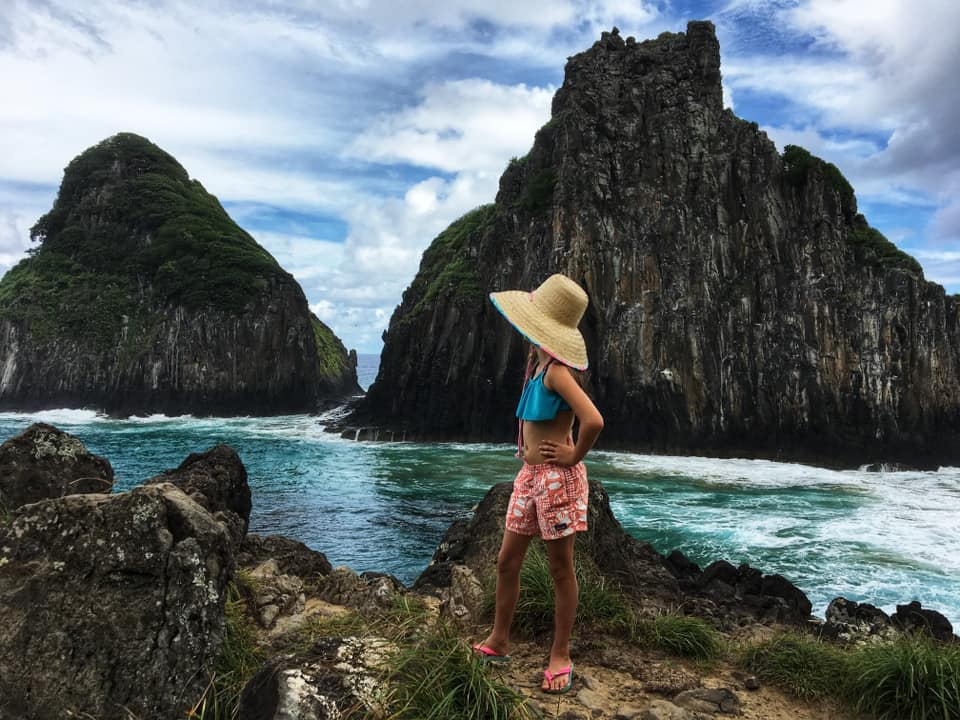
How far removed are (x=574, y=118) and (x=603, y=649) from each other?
43.0m

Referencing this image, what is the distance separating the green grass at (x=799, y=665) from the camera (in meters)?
4.70

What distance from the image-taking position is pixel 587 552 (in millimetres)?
7363

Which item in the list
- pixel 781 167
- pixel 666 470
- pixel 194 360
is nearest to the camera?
pixel 666 470

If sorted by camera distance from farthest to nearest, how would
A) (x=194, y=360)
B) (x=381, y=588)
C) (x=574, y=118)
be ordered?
(x=194, y=360) → (x=574, y=118) → (x=381, y=588)

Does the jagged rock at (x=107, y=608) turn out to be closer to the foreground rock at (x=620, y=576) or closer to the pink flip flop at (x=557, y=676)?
the pink flip flop at (x=557, y=676)

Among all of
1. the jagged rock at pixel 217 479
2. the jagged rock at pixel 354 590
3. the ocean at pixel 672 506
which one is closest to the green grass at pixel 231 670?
the jagged rock at pixel 354 590

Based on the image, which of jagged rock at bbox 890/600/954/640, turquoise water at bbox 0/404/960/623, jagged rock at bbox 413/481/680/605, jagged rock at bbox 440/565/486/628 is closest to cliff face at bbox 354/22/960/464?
turquoise water at bbox 0/404/960/623

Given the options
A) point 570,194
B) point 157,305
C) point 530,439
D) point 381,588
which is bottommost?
point 381,588

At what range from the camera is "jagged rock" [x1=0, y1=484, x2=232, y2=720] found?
11.0ft

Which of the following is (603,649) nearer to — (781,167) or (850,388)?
(850,388)

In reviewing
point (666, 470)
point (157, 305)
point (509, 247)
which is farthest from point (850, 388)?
point (157, 305)

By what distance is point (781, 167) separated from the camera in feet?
131

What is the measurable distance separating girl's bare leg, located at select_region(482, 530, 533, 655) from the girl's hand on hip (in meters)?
0.58

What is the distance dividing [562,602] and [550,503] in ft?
2.29
